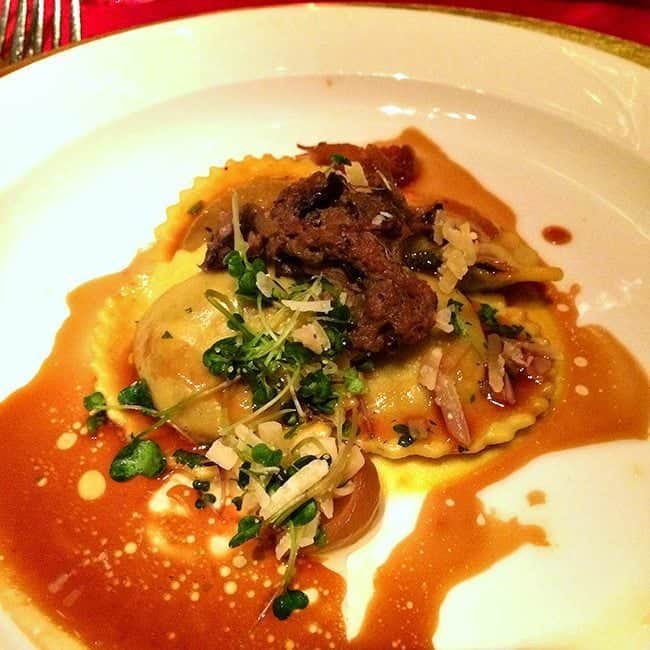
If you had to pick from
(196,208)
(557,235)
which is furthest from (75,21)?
(557,235)

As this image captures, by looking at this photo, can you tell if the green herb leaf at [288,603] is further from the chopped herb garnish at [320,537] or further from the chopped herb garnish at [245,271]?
the chopped herb garnish at [245,271]

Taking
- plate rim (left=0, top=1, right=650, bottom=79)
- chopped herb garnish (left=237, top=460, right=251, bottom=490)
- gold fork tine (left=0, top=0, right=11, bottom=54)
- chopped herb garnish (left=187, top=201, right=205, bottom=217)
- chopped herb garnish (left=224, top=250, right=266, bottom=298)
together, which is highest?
gold fork tine (left=0, top=0, right=11, bottom=54)

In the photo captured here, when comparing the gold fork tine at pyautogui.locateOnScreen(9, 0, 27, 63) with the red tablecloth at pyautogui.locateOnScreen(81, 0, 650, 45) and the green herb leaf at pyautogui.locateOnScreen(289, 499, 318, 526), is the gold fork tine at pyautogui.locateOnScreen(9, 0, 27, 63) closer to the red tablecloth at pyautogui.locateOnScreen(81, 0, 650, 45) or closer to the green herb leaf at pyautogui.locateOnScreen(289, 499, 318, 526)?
the red tablecloth at pyautogui.locateOnScreen(81, 0, 650, 45)

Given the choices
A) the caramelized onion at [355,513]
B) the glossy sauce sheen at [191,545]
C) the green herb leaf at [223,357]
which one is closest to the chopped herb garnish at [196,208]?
the glossy sauce sheen at [191,545]

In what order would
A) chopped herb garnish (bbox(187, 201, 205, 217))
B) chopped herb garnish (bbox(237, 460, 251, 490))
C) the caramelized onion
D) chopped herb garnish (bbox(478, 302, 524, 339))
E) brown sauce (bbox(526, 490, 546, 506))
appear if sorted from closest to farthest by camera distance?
1. the caramelized onion
2. chopped herb garnish (bbox(237, 460, 251, 490))
3. brown sauce (bbox(526, 490, 546, 506))
4. chopped herb garnish (bbox(478, 302, 524, 339))
5. chopped herb garnish (bbox(187, 201, 205, 217))

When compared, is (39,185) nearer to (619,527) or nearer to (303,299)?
(303,299)

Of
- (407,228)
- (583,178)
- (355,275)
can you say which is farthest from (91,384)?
(583,178)

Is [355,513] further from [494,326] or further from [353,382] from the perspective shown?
[494,326]

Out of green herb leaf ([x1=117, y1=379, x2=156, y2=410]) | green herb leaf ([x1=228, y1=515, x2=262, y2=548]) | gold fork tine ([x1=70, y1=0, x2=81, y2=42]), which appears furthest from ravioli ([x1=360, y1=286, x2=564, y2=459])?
gold fork tine ([x1=70, y1=0, x2=81, y2=42])
